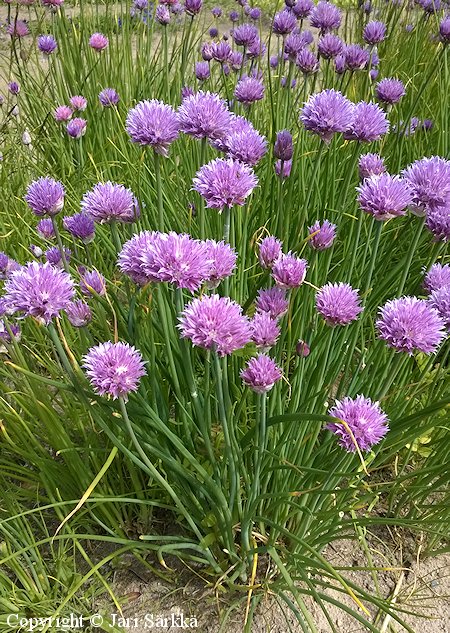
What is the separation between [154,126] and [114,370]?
47 centimetres

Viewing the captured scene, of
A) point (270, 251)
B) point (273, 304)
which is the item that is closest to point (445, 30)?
point (270, 251)

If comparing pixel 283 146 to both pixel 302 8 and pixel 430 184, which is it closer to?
pixel 430 184

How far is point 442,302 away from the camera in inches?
41.3

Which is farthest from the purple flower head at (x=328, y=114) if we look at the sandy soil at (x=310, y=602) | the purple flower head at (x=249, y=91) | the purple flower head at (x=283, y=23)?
the sandy soil at (x=310, y=602)

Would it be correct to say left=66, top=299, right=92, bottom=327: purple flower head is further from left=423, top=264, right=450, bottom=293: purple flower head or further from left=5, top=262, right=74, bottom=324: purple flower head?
left=423, top=264, right=450, bottom=293: purple flower head

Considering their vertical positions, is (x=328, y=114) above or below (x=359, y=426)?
above

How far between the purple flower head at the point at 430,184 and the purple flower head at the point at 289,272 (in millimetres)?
260

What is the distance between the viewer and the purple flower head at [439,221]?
1.11 m

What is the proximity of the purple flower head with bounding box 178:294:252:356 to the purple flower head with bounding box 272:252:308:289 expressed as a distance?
0.19 metres

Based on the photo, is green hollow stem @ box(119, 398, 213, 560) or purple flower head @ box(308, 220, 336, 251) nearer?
green hollow stem @ box(119, 398, 213, 560)

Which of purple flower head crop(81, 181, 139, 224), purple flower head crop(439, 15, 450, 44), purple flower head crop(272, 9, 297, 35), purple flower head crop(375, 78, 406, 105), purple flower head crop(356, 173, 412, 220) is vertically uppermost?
purple flower head crop(439, 15, 450, 44)

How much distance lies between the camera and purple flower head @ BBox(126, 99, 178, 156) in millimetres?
1094

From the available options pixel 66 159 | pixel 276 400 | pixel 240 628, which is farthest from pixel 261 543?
pixel 66 159

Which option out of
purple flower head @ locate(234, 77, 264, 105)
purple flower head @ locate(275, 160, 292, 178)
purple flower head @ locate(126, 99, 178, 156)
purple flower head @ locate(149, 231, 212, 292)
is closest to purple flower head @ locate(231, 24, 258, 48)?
purple flower head @ locate(234, 77, 264, 105)
